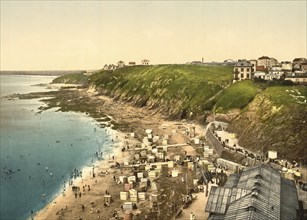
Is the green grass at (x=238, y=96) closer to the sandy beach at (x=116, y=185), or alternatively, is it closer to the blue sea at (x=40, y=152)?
the sandy beach at (x=116, y=185)

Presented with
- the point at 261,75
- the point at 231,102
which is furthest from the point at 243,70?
the point at 231,102

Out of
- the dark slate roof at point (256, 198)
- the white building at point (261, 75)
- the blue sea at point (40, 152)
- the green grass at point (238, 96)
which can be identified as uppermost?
the white building at point (261, 75)

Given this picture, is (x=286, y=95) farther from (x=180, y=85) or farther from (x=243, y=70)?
(x=180, y=85)

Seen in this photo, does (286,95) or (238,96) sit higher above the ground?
(286,95)

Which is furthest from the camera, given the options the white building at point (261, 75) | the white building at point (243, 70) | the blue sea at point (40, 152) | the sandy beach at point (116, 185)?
the white building at point (243, 70)

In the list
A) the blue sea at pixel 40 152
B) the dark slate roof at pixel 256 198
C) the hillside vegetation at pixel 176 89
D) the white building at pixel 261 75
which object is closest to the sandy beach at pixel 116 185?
the blue sea at pixel 40 152

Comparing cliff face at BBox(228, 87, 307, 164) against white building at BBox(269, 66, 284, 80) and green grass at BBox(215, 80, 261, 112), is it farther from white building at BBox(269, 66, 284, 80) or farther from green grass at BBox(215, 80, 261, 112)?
white building at BBox(269, 66, 284, 80)
